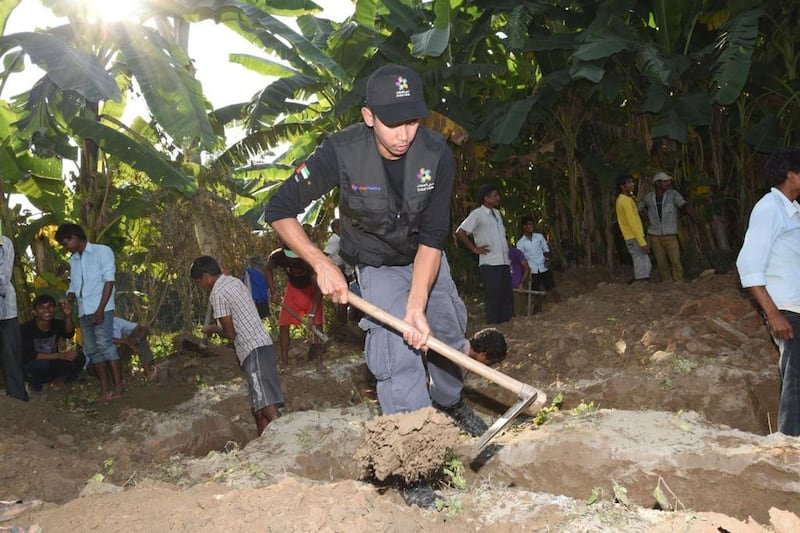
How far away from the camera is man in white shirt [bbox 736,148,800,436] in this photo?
3.92 metres

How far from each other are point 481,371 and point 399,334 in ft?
1.54

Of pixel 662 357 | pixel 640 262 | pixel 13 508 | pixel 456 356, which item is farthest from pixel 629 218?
pixel 13 508

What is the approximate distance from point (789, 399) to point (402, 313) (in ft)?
7.22

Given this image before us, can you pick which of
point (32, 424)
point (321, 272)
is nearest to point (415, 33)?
point (32, 424)

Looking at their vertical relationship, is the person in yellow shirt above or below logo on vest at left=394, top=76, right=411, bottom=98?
below

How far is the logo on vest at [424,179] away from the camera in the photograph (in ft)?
11.1

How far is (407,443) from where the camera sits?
10.5ft

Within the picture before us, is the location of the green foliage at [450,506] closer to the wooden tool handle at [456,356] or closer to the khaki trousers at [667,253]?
the wooden tool handle at [456,356]

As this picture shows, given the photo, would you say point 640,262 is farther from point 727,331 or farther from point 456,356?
point 456,356

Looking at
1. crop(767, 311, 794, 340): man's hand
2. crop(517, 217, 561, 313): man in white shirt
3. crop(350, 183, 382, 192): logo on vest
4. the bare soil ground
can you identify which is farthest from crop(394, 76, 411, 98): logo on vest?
crop(517, 217, 561, 313): man in white shirt

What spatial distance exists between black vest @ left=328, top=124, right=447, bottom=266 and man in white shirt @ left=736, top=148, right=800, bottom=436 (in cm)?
184

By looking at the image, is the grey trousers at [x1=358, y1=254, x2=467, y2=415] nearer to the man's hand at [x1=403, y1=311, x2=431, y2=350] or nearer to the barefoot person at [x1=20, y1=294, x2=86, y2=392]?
the man's hand at [x1=403, y1=311, x2=431, y2=350]

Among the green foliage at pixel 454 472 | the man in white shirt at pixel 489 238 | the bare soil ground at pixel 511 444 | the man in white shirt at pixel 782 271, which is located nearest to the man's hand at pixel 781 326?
the man in white shirt at pixel 782 271

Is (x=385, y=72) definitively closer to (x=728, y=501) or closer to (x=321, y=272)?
(x=321, y=272)
